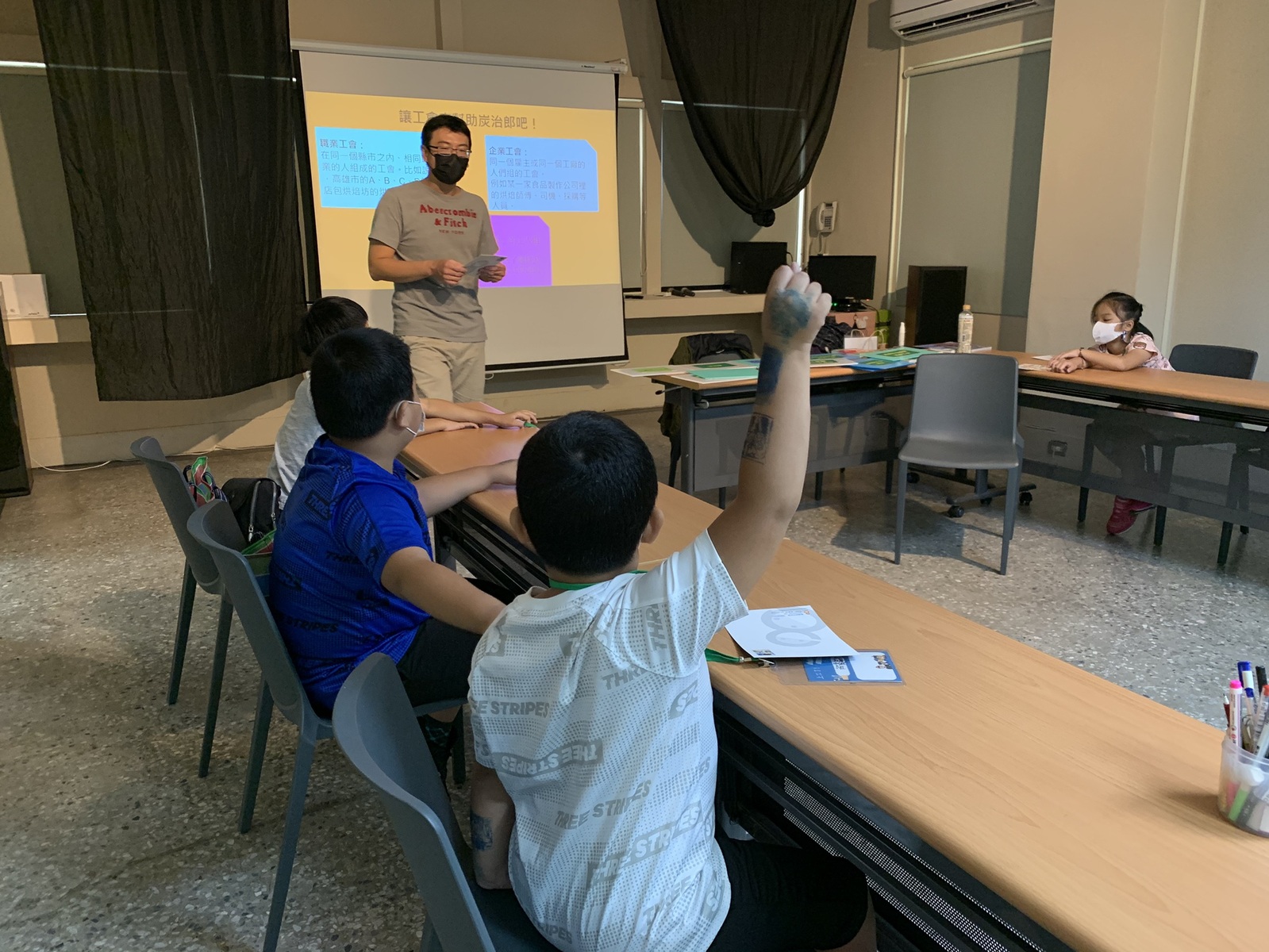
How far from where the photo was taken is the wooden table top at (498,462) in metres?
1.72

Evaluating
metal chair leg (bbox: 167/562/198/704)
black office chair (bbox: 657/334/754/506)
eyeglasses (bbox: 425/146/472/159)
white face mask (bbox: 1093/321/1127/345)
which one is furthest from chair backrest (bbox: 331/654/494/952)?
white face mask (bbox: 1093/321/1127/345)

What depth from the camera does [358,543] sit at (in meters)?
1.46

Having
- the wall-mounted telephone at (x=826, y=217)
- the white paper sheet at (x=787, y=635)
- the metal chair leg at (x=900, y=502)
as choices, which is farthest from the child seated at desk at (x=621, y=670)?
the wall-mounted telephone at (x=826, y=217)

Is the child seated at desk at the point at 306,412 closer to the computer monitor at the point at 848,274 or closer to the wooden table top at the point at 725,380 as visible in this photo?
the wooden table top at the point at 725,380

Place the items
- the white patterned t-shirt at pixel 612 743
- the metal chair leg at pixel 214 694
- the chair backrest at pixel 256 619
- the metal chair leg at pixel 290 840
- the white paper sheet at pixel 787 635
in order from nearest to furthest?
1. the white patterned t-shirt at pixel 612 743
2. the white paper sheet at pixel 787 635
3. the chair backrest at pixel 256 619
4. the metal chair leg at pixel 290 840
5. the metal chair leg at pixel 214 694

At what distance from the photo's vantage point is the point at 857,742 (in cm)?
102

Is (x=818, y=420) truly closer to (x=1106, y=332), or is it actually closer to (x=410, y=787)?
(x=1106, y=332)

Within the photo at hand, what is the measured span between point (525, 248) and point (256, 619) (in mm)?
4717

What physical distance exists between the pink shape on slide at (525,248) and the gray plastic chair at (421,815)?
5.00 metres

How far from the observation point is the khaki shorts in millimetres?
3393

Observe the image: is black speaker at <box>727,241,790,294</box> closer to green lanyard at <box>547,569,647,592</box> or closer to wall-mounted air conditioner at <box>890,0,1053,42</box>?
wall-mounted air conditioner at <box>890,0,1053,42</box>

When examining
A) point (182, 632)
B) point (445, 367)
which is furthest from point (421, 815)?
point (445, 367)

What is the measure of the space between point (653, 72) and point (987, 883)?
6.38 m

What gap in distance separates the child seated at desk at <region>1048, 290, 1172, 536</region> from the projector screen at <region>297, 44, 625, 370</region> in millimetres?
3244
